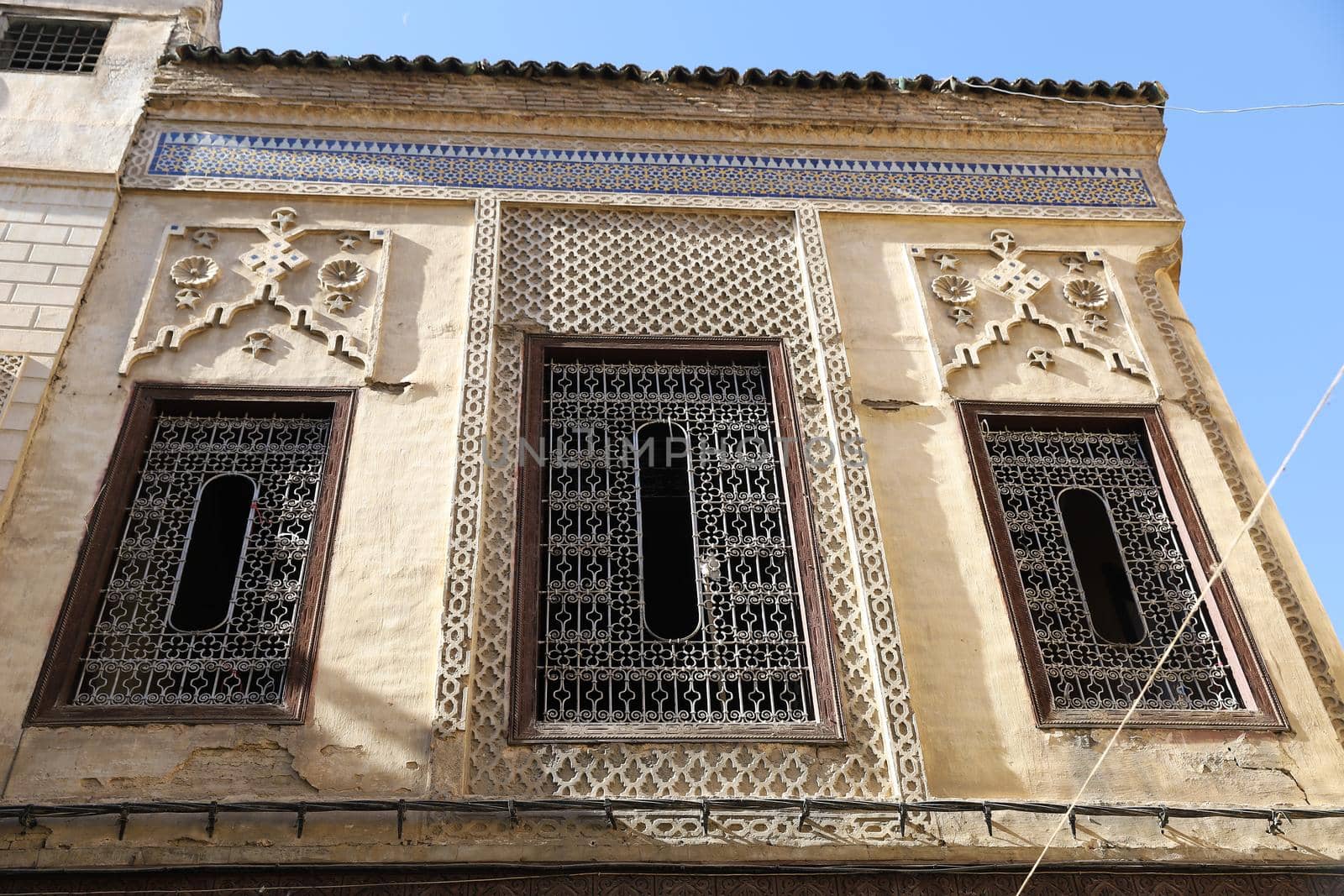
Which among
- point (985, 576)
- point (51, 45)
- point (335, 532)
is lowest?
point (985, 576)

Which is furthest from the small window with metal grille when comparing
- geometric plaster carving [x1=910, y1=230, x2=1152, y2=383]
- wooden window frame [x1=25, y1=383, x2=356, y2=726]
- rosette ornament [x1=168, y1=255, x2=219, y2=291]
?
geometric plaster carving [x1=910, y1=230, x2=1152, y2=383]

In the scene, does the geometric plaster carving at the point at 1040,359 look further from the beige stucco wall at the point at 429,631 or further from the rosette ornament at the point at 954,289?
the rosette ornament at the point at 954,289

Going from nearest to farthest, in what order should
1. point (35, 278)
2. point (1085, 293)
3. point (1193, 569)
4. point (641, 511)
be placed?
point (1193, 569) → point (641, 511) → point (35, 278) → point (1085, 293)

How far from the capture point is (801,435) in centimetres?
553

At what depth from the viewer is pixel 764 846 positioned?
4297 mm

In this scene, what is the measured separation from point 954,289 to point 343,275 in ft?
9.99

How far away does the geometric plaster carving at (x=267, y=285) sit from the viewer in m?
5.67

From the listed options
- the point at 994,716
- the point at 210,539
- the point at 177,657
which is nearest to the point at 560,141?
the point at 210,539

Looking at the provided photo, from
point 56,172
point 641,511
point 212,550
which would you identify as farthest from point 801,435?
point 56,172

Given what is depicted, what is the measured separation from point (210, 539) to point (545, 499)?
2040 mm

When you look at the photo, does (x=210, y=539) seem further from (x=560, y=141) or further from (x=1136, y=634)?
(x=1136, y=634)

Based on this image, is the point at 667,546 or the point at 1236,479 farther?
the point at 667,546

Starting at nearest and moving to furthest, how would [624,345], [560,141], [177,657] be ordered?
1. [177,657]
2. [624,345]
3. [560,141]

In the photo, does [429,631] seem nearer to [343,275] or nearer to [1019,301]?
[343,275]
